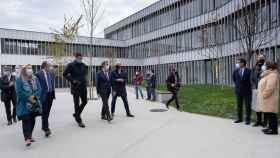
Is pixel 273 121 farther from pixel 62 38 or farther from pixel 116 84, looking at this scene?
pixel 62 38

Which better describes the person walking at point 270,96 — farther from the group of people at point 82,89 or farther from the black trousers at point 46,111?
the black trousers at point 46,111

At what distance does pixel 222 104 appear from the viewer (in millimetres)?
13477

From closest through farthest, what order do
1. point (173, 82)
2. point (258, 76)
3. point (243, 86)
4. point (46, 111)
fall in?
point (46, 111)
point (258, 76)
point (243, 86)
point (173, 82)

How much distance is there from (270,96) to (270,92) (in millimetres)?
104

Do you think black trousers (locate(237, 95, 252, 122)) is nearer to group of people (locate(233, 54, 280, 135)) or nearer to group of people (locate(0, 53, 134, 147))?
group of people (locate(233, 54, 280, 135))

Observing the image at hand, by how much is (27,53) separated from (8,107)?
40418 mm

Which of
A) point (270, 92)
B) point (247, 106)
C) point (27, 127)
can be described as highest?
point (270, 92)

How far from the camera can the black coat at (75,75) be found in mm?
9078

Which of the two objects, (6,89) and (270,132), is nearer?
(270,132)

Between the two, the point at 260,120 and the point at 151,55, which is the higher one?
the point at 151,55

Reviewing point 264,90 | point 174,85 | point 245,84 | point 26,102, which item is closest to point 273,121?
point 264,90

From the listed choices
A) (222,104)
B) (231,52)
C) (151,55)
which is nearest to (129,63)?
(151,55)

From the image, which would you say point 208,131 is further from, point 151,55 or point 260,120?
point 151,55

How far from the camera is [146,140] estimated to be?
290 inches
